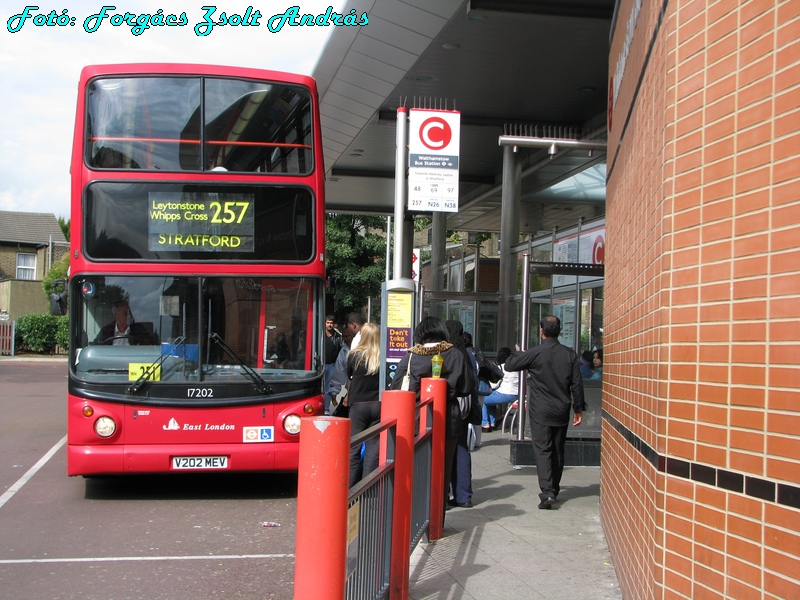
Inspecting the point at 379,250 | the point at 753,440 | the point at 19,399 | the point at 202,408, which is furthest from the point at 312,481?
the point at 379,250

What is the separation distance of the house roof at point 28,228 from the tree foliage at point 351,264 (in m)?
29.5

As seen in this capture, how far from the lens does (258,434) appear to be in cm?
891

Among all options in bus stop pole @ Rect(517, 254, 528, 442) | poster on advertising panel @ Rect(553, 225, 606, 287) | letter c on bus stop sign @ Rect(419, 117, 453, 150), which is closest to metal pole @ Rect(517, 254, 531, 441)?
bus stop pole @ Rect(517, 254, 528, 442)

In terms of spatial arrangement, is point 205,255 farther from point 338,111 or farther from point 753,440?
point 338,111

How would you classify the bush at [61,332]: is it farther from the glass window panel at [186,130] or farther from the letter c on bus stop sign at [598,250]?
the glass window panel at [186,130]

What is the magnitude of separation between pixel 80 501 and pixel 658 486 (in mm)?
6730

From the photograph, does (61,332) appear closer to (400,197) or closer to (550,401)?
(400,197)

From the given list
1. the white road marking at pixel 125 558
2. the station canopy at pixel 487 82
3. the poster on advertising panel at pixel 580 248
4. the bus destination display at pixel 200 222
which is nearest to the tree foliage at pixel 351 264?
the station canopy at pixel 487 82

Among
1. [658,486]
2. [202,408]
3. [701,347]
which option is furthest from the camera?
[202,408]

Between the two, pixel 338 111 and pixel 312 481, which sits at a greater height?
pixel 338 111

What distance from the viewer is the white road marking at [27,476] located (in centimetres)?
914

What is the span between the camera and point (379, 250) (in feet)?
129

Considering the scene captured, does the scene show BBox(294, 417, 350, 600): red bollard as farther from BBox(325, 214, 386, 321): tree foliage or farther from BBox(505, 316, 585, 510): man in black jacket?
BBox(325, 214, 386, 321): tree foliage

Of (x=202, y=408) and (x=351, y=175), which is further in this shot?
(x=351, y=175)
